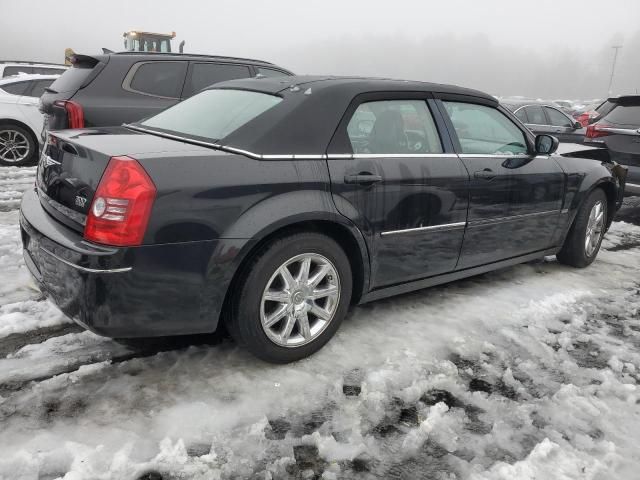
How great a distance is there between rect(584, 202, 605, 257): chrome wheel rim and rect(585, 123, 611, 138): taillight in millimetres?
2967

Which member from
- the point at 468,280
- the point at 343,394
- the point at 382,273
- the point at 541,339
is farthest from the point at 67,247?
the point at 468,280

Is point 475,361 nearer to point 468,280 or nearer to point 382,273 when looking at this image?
point 382,273

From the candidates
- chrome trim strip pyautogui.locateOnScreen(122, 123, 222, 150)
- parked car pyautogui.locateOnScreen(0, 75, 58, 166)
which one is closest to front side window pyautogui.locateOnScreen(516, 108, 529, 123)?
parked car pyautogui.locateOnScreen(0, 75, 58, 166)

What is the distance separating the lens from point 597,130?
7.54 m

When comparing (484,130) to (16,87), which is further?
(16,87)

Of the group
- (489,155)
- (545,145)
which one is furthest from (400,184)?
(545,145)

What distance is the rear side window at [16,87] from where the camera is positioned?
28.6 feet

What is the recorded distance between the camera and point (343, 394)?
2.67 meters

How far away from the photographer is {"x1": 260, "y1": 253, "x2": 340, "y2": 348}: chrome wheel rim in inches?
110

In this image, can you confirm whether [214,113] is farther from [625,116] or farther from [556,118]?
[556,118]

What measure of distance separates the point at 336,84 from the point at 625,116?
6.05m

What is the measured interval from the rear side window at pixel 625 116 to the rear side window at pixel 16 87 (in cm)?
895

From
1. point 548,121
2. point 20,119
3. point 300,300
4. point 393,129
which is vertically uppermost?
point 548,121

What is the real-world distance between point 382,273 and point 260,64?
4798mm
